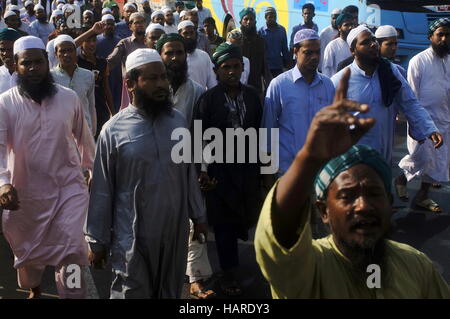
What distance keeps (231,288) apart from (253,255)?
924 millimetres

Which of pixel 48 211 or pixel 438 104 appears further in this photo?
pixel 438 104

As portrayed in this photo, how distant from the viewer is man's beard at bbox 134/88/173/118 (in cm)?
404

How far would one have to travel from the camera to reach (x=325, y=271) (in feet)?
7.22

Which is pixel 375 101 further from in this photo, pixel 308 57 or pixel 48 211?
pixel 48 211

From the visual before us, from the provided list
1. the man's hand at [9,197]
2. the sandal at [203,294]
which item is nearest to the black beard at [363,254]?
the man's hand at [9,197]

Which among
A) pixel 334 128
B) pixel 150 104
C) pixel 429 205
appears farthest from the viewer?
pixel 429 205

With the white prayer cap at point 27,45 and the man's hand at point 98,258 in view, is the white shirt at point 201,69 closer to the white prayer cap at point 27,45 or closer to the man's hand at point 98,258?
the white prayer cap at point 27,45

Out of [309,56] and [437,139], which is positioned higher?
[309,56]

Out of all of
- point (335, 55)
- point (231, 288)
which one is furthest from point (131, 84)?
point (335, 55)

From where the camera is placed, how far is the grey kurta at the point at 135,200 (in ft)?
12.9

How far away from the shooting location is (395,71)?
573cm

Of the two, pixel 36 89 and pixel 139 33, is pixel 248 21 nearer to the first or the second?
pixel 139 33

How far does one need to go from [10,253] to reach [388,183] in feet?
14.5
